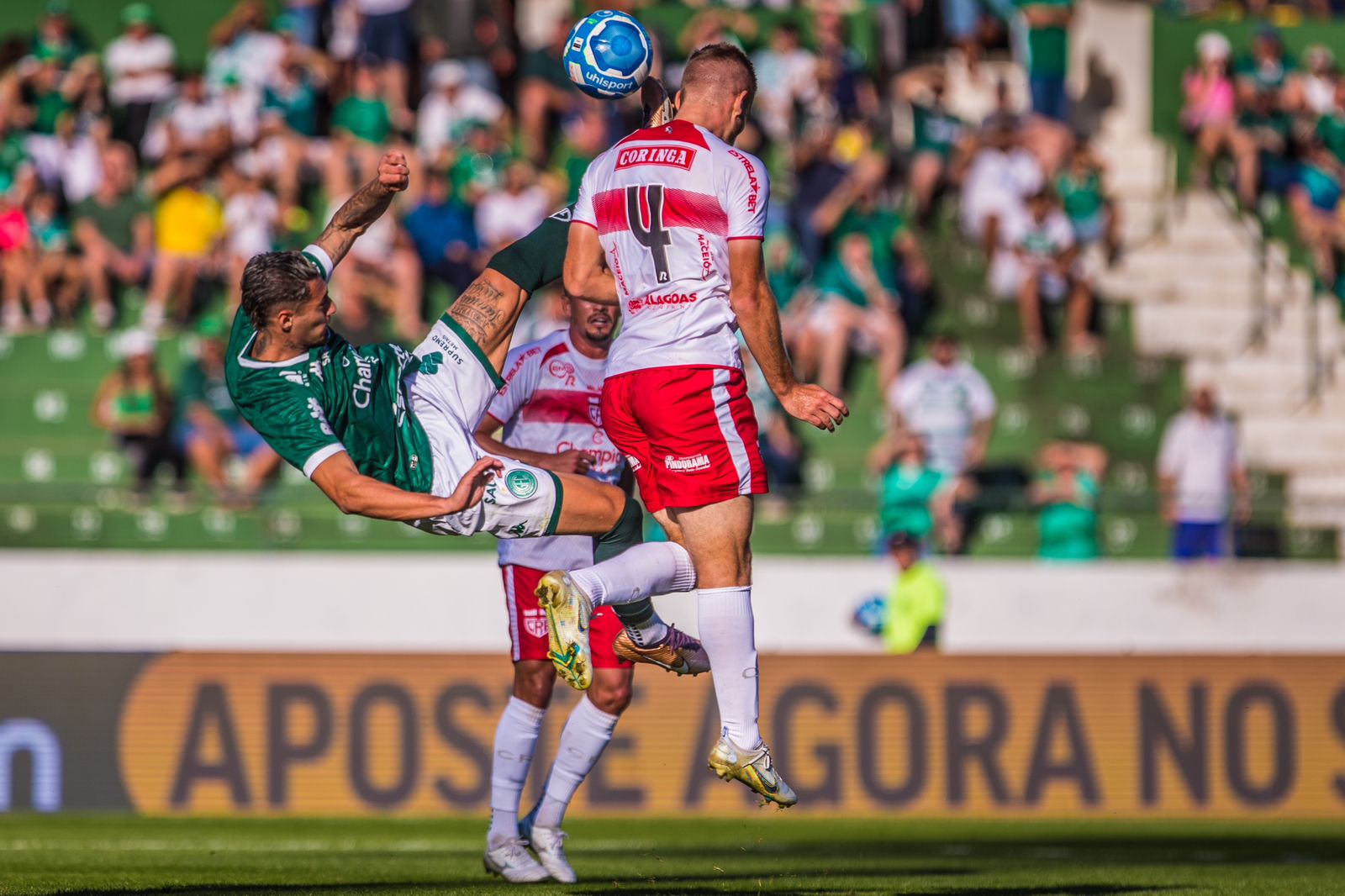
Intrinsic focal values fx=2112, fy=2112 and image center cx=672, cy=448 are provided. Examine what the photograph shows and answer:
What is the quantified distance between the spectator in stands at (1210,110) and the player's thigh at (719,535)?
50.4 feet

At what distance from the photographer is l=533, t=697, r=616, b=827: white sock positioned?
1045 cm

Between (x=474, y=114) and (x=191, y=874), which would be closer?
(x=191, y=874)

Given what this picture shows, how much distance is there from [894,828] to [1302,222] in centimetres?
1000

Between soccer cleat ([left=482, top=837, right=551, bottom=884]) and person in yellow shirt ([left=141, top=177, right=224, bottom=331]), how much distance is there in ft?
32.0

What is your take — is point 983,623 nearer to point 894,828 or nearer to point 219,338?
point 894,828

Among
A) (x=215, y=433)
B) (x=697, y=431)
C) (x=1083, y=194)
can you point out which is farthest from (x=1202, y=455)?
(x=697, y=431)

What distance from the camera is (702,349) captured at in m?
8.52

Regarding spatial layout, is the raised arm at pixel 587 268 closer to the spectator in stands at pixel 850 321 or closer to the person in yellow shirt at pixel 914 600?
the person in yellow shirt at pixel 914 600

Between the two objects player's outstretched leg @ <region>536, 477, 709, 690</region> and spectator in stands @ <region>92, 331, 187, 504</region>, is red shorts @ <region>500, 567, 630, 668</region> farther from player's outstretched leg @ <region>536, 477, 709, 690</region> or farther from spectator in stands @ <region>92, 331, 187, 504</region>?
spectator in stands @ <region>92, 331, 187, 504</region>

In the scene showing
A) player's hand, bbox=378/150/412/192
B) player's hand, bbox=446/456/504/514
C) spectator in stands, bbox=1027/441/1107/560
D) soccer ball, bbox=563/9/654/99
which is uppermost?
soccer ball, bbox=563/9/654/99

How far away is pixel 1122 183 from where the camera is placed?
Result: 908 inches

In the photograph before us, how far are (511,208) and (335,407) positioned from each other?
409 inches

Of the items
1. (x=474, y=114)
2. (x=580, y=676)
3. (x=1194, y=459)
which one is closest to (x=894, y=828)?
(x=1194, y=459)

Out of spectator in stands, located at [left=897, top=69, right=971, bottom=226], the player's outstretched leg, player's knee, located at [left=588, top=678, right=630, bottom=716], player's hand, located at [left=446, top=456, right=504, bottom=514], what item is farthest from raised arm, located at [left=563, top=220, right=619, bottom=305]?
spectator in stands, located at [left=897, top=69, right=971, bottom=226]
